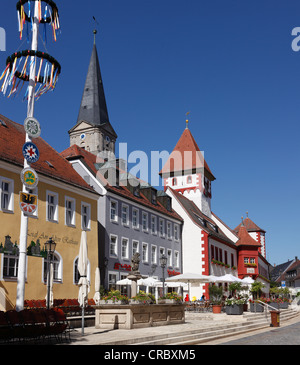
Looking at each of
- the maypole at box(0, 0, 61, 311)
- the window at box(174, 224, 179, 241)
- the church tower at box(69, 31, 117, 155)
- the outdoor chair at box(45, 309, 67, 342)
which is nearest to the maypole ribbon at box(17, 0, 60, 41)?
the maypole at box(0, 0, 61, 311)

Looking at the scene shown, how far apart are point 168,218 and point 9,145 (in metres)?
21.2

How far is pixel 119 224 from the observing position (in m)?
34.6

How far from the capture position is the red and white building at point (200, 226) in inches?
1805

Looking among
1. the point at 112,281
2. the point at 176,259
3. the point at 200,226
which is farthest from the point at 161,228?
the point at 112,281

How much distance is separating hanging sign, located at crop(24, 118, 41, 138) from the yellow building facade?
17.8ft

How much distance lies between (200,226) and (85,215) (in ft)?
61.7

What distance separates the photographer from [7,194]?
23.4m

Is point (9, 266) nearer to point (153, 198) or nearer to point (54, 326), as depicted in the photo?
point (54, 326)

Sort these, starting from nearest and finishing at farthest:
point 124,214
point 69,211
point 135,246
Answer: point 69,211, point 124,214, point 135,246

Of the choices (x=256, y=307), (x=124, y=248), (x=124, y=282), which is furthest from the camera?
(x=124, y=248)

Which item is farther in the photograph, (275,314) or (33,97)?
(275,314)

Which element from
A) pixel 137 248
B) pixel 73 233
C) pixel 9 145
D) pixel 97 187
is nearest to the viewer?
pixel 9 145
